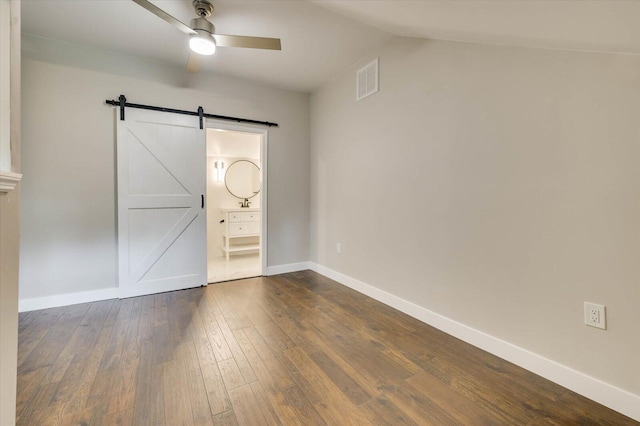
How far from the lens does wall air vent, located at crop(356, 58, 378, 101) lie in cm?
296

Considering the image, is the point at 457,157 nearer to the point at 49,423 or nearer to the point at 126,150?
the point at 49,423

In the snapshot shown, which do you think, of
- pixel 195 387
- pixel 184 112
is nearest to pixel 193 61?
pixel 184 112

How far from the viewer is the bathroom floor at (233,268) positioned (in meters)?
3.93

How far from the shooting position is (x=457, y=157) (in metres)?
2.19

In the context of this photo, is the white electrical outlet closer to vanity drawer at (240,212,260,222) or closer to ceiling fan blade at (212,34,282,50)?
ceiling fan blade at (212,34,282,50)

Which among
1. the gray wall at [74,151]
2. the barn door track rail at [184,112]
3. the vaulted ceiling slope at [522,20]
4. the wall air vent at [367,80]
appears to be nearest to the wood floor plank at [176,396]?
the gray wall at [74,151]

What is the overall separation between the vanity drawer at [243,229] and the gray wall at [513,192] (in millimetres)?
2908

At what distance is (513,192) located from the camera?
1852 mm

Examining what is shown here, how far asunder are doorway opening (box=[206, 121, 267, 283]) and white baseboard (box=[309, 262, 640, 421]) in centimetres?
289

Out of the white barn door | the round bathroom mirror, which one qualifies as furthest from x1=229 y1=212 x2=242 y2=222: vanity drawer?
the white barn door

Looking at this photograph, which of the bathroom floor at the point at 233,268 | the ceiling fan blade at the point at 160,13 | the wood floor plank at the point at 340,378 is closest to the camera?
the wood floor plank at the point at 340,378

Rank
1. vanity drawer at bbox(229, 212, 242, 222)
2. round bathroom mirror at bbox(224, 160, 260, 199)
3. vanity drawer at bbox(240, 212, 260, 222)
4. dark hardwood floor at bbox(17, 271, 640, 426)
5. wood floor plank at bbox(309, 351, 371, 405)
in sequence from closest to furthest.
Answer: dark hardwood floor at bbox(17, 271, 640, 426) → wood floor plank at bbox(309, 351, 371, 405) → vanity drawer at bbox(229, 212, 242, 222) → vanity drawer at bbox(240, 212, 260, 222) → round bathroom mirror at bbox(224, 160, 260, 199)

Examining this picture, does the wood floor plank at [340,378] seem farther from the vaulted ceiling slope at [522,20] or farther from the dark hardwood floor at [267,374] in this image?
the vaulted ceiling slope at [522,20]

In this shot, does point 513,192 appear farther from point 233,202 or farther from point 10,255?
point 233,202
